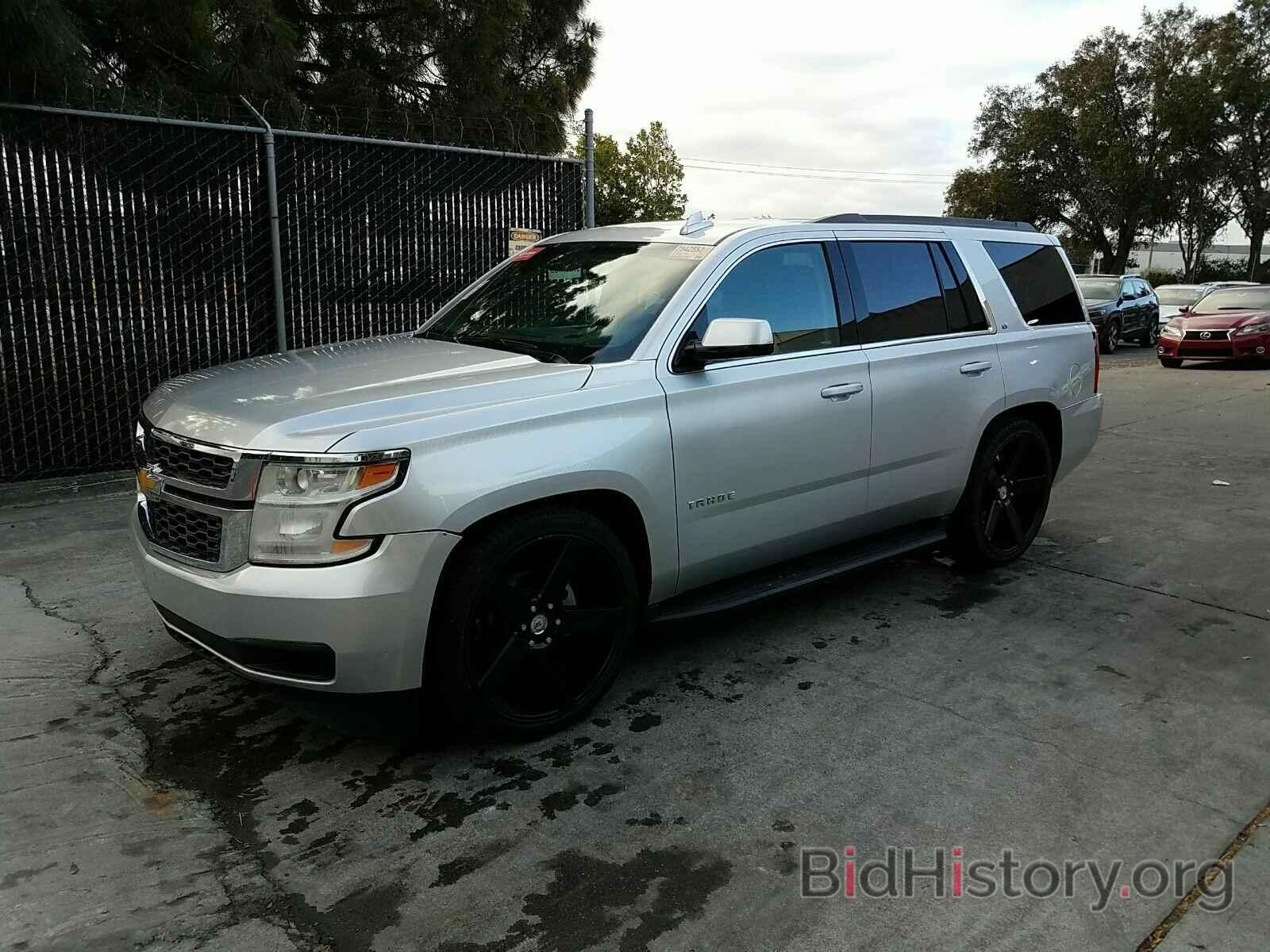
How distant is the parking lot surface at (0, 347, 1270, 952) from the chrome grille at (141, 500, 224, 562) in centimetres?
55

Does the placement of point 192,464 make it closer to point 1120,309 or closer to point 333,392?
point 333,392

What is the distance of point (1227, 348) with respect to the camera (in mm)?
17578

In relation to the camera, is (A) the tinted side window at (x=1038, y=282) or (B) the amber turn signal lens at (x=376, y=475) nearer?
(B) the amber turn signal lens at (x=376, y=475)

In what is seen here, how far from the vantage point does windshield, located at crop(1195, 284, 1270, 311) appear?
732 inches

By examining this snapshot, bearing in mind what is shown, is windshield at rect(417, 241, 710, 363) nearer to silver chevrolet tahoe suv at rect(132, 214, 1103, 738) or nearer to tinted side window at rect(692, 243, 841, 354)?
silver chevrolet tahoe suv at rect(132, 214, 1103, 738)

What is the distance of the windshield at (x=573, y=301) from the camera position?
3.93 m

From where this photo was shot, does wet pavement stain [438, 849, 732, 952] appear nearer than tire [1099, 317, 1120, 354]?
Yes

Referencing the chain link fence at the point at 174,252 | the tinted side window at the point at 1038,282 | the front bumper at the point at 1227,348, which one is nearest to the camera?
the tinted side window at the point at 1038,282

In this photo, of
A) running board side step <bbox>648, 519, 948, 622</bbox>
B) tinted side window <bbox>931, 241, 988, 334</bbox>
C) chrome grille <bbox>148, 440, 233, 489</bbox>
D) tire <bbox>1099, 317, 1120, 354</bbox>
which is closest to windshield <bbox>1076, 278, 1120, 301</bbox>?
tire <bbox>1099, 317, 1120, 354</bbox>

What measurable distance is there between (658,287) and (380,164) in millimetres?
5342

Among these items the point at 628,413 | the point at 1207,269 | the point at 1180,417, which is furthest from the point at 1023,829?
the point at 1207,269

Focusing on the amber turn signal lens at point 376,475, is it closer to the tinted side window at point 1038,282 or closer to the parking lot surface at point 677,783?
the parking lot surface at point 677,783

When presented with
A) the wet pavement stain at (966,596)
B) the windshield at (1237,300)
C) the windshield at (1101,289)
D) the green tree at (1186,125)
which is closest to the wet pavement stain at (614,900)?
the wet pavement stain at (966,596)

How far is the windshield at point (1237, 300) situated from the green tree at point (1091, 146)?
2137 cm
